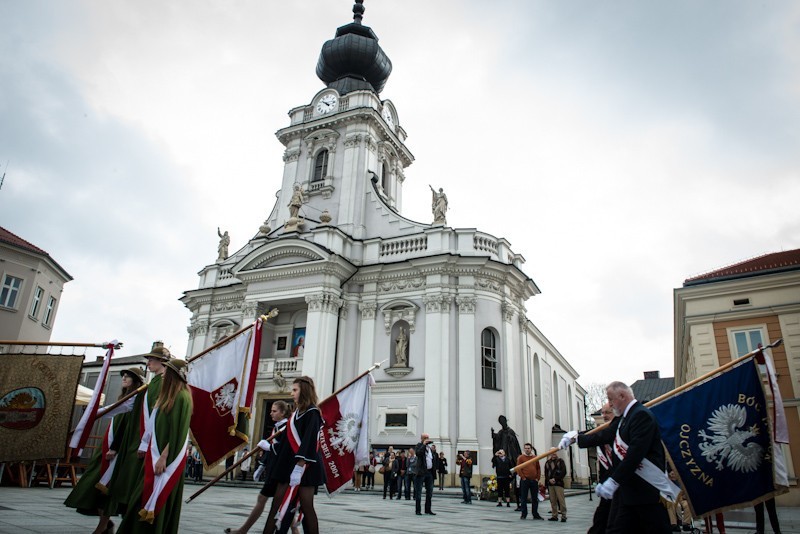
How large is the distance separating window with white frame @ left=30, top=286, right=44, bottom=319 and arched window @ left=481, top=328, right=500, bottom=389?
22652 mm

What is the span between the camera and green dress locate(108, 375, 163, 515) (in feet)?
16.4

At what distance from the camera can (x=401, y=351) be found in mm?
23500

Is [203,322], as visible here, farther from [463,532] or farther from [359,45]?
[463,532]

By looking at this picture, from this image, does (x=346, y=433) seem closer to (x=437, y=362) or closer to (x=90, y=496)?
(x=90, y=496)

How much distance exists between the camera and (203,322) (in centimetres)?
2861

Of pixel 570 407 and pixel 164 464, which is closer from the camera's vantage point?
pixel 164 464

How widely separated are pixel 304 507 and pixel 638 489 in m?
3.27

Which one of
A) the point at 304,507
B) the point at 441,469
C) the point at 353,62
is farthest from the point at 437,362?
the point at 353,62

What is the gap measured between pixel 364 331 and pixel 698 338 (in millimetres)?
13933

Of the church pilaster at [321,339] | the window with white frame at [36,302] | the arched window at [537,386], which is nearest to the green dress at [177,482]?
the church pilaster at [321,339]

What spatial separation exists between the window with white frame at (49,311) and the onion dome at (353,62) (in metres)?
20.0

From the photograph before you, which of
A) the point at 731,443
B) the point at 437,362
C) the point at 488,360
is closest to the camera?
the point at 731,443

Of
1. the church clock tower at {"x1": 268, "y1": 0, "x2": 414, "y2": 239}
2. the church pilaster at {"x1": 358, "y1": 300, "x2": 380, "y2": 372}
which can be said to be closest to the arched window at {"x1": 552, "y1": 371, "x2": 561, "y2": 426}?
the church pilaster at {"x1": 358, "y1": 300, "x2": 380, "y2": 372}

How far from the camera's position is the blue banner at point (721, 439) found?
612 centimetres
